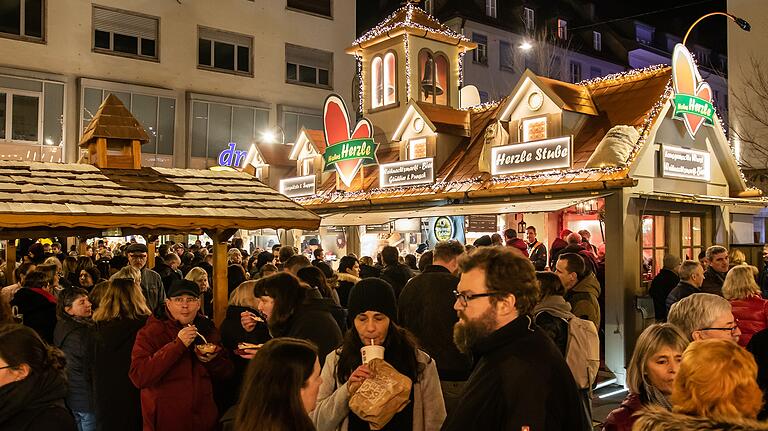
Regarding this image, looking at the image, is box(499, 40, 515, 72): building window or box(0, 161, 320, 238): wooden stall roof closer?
box(0, 161, 320, 238): wooden stall roof

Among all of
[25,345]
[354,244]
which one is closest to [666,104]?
[354,244]

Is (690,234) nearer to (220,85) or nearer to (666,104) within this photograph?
(666,104)

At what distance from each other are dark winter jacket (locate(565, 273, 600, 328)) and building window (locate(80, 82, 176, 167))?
2355cm

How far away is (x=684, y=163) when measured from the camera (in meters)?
12.1

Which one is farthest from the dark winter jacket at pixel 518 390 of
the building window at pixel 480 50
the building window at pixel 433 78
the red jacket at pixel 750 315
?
the building window at pixel 480 50

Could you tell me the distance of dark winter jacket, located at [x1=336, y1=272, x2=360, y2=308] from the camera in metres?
9.28

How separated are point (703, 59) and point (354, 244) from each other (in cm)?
3296

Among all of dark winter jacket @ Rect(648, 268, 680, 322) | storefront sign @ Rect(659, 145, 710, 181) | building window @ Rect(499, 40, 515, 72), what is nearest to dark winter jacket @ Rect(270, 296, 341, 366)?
dark winter jacket @ Rect(648, 268, 680, 322)

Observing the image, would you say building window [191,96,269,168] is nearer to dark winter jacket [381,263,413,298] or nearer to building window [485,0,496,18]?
building window [485,0,496,18]

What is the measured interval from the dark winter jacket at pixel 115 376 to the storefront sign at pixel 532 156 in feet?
27.5

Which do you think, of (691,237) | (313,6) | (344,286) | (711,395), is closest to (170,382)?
(711,395)

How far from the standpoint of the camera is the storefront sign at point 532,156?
1199 centimetres

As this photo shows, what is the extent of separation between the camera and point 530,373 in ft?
9.08

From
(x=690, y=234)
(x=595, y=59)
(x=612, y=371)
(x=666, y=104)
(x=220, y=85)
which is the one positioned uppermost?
(x=595, y=59)
